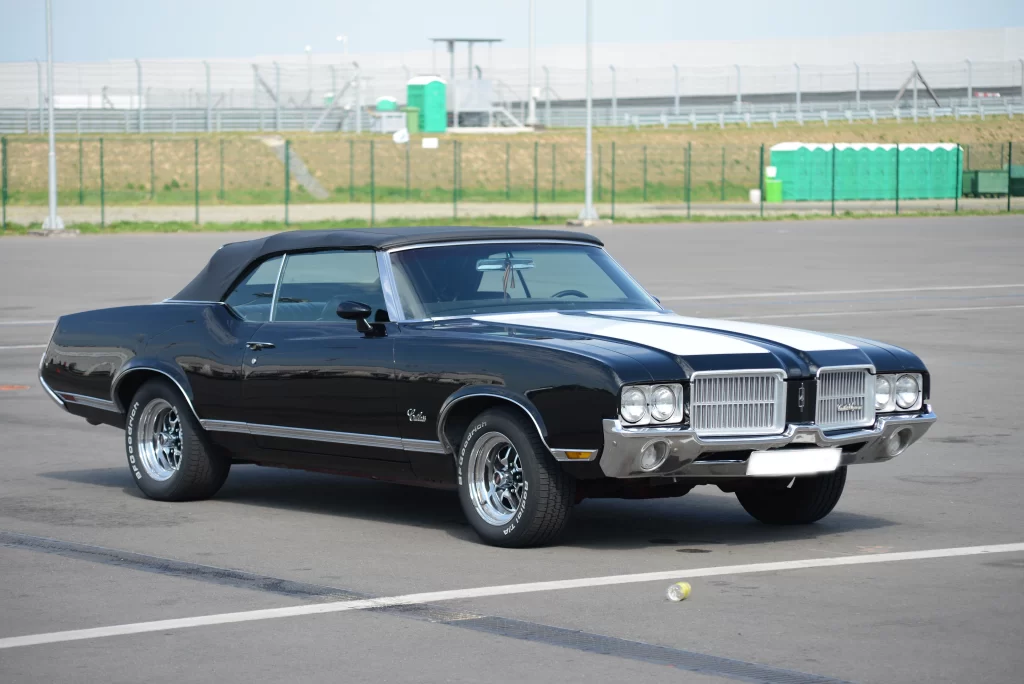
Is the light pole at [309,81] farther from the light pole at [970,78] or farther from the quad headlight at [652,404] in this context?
the quad headlight at [652,404]

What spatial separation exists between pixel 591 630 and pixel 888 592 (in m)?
1.42

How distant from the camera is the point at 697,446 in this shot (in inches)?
295

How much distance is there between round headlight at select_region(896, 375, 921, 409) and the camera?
830cm

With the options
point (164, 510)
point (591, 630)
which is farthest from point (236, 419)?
point (591, 630)

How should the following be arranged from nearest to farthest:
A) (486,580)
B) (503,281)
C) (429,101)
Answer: (486,580) < (503,281) < (429,101)

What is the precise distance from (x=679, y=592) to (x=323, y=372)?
2586 mm

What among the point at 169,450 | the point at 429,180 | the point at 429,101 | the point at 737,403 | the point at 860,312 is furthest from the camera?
the point at 429,101

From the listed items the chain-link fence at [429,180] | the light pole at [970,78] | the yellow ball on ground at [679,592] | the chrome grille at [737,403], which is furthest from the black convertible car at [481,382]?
the light pole at [970,78]

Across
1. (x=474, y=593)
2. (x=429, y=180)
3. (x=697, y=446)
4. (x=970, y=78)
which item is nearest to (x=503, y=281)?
(x=697, y=446)

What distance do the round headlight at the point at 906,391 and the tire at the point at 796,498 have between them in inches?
17.5

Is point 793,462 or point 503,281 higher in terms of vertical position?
point 503,281

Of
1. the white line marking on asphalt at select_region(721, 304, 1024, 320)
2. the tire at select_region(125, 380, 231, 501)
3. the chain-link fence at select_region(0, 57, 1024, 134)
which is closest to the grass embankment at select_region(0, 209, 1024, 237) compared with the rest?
the white line marking on asphalt at select_region(721, 304, 1024, 320)

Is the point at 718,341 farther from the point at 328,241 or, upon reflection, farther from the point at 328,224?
the point at 328,224

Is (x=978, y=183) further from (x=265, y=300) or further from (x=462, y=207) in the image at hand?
(x=265, y=300)
